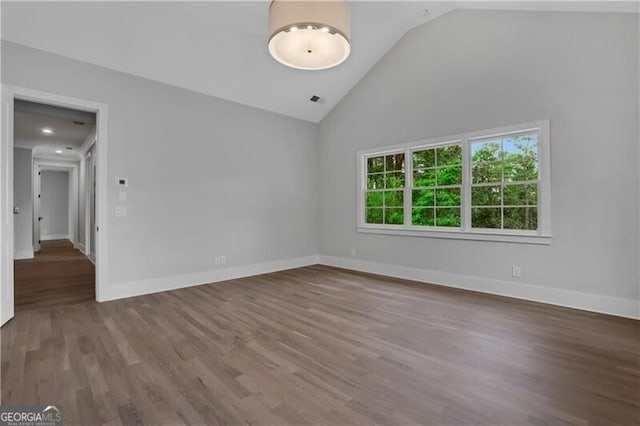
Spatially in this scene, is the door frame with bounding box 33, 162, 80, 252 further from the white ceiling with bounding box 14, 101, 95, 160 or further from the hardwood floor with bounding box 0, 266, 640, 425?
the hardwood floor with bounding box 0, 266, 640, 425

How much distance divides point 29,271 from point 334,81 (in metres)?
6.68

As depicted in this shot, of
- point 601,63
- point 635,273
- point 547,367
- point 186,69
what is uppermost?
point 186,69

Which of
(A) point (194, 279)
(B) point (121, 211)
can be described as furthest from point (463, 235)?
(B) point (121, 211)

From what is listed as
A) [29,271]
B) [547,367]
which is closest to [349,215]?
[547,367]

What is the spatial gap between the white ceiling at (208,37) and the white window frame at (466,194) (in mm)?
1435

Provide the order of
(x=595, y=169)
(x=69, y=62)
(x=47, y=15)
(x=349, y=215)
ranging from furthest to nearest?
(x=349, y=215)
(x=69, y=62)
(x=595, y=169)
(x=47, y=15)

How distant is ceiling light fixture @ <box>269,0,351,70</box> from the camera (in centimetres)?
193

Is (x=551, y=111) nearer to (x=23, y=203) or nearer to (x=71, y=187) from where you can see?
(x=23, y=203)

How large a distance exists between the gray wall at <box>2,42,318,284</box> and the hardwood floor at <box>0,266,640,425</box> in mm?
969

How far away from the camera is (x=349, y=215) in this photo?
5832mm

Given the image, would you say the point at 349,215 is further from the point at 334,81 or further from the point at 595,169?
the point at 595,169

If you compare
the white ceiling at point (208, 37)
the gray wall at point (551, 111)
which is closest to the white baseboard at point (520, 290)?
the gray wall at point (551, 111)

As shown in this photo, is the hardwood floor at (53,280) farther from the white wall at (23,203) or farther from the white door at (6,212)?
the white door at (6,212)

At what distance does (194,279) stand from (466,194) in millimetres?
4304
